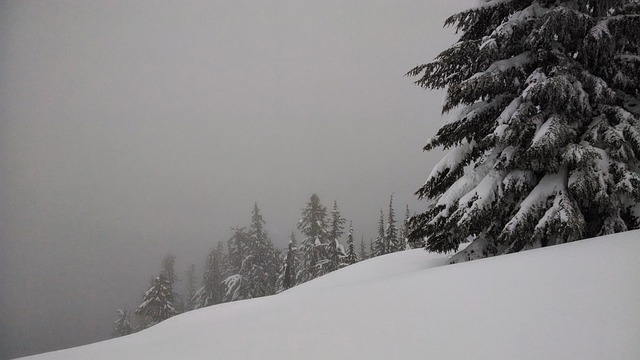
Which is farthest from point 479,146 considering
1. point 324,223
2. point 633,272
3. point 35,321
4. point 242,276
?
point 35,321

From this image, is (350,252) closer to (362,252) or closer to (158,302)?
(158,302)

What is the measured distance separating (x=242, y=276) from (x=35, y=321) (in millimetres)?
192399

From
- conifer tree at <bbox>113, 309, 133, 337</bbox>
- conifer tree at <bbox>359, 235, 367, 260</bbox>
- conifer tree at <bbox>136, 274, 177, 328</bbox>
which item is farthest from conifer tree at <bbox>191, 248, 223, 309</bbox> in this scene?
conifer tree at <bbox>359, 235, 367, 260</bbox>

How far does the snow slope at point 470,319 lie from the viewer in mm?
2123

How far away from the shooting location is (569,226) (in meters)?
5.39

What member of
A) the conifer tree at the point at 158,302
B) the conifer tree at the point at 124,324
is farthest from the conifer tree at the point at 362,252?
the conifer tree at the point at 124,324

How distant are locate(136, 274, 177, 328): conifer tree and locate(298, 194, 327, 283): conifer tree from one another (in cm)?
1454

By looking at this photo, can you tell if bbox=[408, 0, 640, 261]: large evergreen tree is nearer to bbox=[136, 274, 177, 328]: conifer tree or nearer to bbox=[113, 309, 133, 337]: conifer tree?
bbox=[136, 274, 177, 328]: conifer tree

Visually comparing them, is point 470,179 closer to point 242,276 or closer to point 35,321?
point 242,276

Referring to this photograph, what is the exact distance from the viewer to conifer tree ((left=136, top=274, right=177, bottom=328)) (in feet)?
104

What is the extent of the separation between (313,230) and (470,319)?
3031 centimetres

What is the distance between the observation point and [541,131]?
19.4 ft

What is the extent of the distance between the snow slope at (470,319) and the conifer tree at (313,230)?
92.1 feet

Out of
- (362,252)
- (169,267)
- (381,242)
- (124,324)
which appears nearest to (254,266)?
(169,267)
